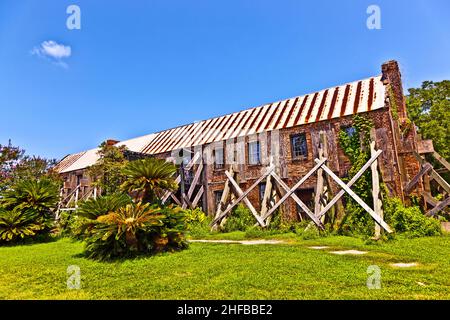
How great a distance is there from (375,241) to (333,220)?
10.1ft

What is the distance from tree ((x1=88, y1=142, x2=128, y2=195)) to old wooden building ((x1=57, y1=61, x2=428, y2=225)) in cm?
305

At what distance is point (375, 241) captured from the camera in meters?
8.79

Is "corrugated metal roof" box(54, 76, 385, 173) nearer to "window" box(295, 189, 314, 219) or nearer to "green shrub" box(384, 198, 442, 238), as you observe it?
"window" box(295, 189, 314, 219)

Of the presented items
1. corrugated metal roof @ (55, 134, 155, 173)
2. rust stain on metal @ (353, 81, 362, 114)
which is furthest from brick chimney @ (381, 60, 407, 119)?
corrugated metal roof @ (55, 134, 155, 173)


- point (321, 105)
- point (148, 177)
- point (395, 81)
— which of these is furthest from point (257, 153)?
point (148, 177)

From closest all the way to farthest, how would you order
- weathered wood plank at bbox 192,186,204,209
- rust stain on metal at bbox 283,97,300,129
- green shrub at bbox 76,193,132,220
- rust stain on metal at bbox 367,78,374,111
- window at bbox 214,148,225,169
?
green shrub at bbox 76,193,132,220, rust stain on metal at bbox 367,78,374,111, rust stain on metal at bbox 283,97,300,129, weathered wood plank at bbox 192,186,204,209, window at bbox 214,148,225,169

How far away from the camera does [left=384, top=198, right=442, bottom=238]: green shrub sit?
1016 cm

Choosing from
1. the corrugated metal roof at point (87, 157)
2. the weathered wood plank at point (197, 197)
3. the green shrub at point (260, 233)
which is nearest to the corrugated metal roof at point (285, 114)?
the corrugated metal roof at point (87, 157)

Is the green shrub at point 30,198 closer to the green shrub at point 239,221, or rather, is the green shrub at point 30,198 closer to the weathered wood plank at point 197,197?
the weathered wood plank at point 197,197

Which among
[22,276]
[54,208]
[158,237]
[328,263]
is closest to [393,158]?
[328,263]

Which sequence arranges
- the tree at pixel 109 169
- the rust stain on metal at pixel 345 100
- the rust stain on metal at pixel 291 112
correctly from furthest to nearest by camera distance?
the tree at pixel 109 169, the rust stain on metal at pixel 291 112, the rust stain on metal at pixel 345 100

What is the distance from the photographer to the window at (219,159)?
715 inches

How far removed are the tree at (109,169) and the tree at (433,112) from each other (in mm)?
21884
